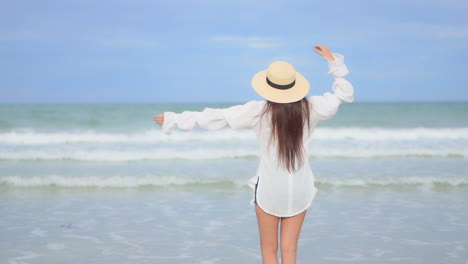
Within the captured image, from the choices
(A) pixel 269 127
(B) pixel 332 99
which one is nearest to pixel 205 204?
(A) pixel 269 127

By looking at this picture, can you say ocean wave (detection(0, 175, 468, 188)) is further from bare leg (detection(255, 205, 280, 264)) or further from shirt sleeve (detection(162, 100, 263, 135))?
shirt sleeve (detection(162, 100, 263, 135))

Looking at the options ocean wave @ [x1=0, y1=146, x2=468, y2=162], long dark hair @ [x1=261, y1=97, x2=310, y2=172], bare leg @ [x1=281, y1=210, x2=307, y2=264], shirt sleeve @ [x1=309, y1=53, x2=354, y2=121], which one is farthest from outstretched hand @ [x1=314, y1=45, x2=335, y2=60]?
ocean wave @ [x1=0, y1=146, x2=468, y2=162]

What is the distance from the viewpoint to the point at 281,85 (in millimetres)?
2832

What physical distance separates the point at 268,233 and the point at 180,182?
5.75m

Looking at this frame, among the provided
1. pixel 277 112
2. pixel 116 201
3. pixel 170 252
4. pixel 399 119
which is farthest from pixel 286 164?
pixel 399 119

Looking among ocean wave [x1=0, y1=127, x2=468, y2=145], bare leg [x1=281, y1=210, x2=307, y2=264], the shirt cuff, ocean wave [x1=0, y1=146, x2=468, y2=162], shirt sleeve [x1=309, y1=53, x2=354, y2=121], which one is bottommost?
bare leg [x1=281, y1=210, x2=307, y2=264]

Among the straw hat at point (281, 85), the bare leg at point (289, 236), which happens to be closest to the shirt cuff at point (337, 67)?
the straw hat at point (281, 85)

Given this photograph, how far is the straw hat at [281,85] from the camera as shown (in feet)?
9.12

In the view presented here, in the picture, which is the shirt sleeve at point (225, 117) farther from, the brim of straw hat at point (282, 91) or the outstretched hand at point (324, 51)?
the outstretched hand at point (324, 51)

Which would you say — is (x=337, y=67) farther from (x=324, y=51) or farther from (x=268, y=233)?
(x=268, y=233)

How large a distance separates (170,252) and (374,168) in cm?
678

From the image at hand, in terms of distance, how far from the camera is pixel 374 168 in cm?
1088

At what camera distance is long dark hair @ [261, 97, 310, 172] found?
2.81 meters

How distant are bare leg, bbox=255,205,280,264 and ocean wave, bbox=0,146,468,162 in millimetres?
9423
